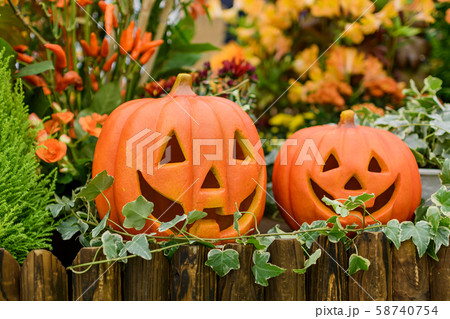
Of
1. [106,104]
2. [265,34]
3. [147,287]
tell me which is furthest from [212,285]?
[265,34]

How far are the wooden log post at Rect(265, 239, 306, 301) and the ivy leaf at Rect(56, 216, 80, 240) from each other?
374mm

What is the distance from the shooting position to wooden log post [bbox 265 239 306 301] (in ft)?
2.31

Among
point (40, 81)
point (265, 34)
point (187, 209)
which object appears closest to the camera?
point (187, 209)

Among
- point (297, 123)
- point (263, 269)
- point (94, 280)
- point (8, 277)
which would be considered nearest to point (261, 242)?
point (263, 269)

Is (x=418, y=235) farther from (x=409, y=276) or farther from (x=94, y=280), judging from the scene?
(x=94, y=280)

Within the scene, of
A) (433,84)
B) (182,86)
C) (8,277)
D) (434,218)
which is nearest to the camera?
(8,277)

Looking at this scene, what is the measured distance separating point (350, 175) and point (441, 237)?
0.20 metres

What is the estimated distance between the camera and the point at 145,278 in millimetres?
685

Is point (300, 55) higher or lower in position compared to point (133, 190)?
higher

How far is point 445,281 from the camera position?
0.77 metres

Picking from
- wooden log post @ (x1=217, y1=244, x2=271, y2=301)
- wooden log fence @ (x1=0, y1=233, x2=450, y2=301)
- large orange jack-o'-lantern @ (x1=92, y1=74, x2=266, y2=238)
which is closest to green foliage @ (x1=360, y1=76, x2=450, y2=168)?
wooden log fence @ (x1=0, y1=233, x2=450, y2=301)

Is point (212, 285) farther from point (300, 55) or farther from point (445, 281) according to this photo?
point (300, 55)

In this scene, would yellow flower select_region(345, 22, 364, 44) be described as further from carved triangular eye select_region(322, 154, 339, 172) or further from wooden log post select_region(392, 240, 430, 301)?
wooden log post select_region(392, 240, 430, 301)
